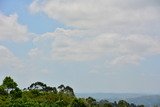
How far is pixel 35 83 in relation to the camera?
104250 mm

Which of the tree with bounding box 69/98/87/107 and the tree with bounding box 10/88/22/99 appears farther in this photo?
the tree with bounding box 69/98/87/107

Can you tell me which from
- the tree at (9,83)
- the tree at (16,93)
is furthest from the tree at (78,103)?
the tree at (9,83)

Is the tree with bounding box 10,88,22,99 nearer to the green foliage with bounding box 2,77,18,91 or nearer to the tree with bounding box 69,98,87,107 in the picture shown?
the green foliage with bounding box 2,77,18,91

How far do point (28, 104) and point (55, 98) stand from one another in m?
20.8

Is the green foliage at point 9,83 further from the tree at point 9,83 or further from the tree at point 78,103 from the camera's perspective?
the tree at point 78,103

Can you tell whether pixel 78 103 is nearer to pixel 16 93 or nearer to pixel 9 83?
pixel 16 93

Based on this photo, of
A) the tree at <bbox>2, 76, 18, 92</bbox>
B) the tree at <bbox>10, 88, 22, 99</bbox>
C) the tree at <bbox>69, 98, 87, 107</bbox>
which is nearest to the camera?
the tree at <bbox>2, 76, 18, 92</bbox>

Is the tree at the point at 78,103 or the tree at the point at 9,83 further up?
the tree at the point at 9,83

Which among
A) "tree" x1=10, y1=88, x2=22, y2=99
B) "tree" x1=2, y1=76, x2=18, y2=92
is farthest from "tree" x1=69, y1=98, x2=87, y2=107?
"tree" x1=2, y1=76, x2=18, y2=92

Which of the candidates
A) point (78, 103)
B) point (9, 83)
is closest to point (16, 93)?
point (9, 83)

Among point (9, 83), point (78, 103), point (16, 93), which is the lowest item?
point (78, 103)

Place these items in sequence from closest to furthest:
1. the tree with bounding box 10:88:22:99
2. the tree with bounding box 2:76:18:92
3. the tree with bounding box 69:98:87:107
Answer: the tree with bounding box 2:76:18:92 → the tree with bounding box 10:88:22:99 → the tree with bounding box 69:98:87:107

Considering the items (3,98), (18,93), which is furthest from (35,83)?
(3,98)

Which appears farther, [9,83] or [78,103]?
[78,103]
